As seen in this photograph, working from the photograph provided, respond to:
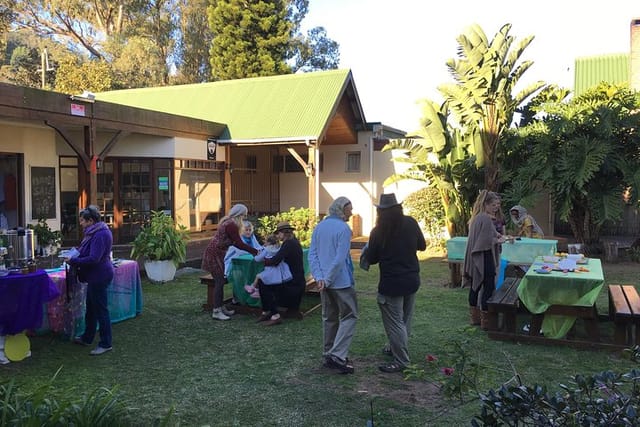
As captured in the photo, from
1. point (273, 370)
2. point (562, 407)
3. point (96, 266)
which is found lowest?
point (273, 370)

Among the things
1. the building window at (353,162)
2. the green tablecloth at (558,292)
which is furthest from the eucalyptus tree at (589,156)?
the building window at (353,162)

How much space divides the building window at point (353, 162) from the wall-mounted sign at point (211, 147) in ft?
15.7

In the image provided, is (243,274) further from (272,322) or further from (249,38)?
(249,38)

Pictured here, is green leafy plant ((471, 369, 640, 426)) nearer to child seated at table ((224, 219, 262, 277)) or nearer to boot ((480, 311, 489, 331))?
boot ((480, 311, 489, 331))

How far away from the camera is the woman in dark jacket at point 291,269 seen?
22.2 ft

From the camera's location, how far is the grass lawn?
4121 mm

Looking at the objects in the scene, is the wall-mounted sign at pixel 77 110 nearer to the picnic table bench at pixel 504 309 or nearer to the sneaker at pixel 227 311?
the sneaker at pixel 227 311

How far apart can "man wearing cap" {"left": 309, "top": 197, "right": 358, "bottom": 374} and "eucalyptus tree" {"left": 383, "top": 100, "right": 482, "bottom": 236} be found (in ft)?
26.8

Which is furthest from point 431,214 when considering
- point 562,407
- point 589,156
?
point 562,407

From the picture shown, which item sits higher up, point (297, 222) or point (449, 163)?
point (449, 163)

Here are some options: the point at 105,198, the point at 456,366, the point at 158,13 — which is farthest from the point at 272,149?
the point at 158,13

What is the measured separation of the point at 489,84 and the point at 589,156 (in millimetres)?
2597

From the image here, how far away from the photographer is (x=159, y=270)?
9.65 m

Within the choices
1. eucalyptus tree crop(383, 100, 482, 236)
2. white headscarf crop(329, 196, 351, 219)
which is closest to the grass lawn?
white headscarf crop(329, 196, 351, 219)
